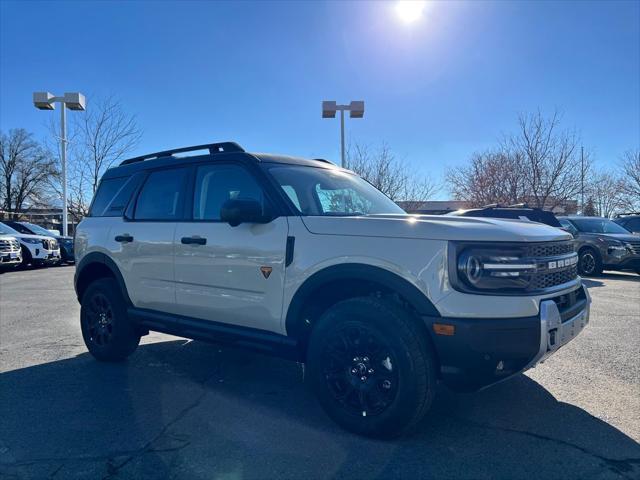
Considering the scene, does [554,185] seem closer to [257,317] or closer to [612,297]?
[612,297]

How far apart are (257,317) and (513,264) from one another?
1866 mm

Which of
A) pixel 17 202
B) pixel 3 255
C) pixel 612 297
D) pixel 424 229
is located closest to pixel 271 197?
pixel 424 229

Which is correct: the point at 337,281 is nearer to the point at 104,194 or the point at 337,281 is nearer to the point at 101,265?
the point at 101,265

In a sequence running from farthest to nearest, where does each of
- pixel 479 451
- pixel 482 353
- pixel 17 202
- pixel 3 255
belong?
pixel 17 202
pixel 3 255
pixel 479 451
pixel 482 353

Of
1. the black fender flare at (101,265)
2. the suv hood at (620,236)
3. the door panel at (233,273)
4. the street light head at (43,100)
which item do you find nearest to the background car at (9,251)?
the street light head at (43,100)

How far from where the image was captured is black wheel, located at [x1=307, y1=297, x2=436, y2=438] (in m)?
3.03

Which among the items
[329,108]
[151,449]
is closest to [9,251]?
[329,108]

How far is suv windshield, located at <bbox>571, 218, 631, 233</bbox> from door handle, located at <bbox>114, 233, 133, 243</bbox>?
40.9 feet

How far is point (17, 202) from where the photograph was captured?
5044cm

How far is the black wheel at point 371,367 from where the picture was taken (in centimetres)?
303

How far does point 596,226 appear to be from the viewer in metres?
13.6

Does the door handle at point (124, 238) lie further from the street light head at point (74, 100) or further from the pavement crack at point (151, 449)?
the street light head at point (74, 100)

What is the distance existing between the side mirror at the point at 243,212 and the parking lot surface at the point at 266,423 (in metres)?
1.44

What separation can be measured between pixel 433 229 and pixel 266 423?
1802 millimetres
